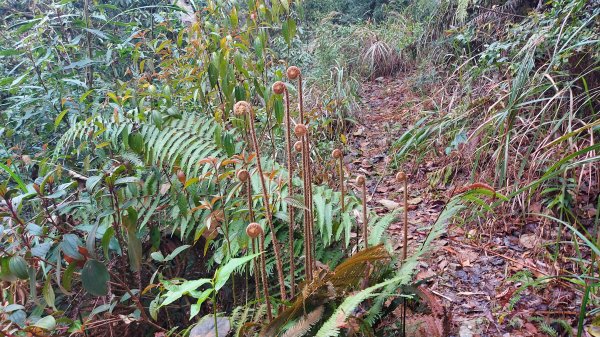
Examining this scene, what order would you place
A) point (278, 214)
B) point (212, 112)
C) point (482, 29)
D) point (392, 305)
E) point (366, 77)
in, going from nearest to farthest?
point (392, 305), point (278, 214), point (212, 112), point (482, 29), point (366, 77)

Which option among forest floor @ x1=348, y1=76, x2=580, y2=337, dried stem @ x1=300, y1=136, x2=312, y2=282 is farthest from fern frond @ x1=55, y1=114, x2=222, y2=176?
forest floor @ x1=348, y1=76, x2=580, y2=337

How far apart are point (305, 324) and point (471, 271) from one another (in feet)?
3.45

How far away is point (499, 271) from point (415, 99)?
267 cm

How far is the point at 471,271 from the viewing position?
5.47 ft

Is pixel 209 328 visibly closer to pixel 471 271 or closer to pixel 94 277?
pixel 94 277

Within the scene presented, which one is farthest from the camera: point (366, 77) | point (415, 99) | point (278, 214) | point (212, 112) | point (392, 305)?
point (366, 77)

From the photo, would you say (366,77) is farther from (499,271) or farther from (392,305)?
(392,305)

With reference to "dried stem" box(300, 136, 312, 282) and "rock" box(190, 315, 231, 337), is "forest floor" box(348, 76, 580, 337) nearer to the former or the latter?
"dried stem" box(300, 136, 312, 282)

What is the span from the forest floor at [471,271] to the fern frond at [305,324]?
283 mm

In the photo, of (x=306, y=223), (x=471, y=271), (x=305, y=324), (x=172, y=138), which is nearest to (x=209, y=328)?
(x=305, y=324)

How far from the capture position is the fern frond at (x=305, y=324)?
2.91 ft

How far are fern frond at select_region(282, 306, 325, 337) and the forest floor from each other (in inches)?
11.1

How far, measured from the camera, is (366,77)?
17.7ft

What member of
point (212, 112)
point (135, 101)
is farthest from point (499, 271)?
point (135, 101)
